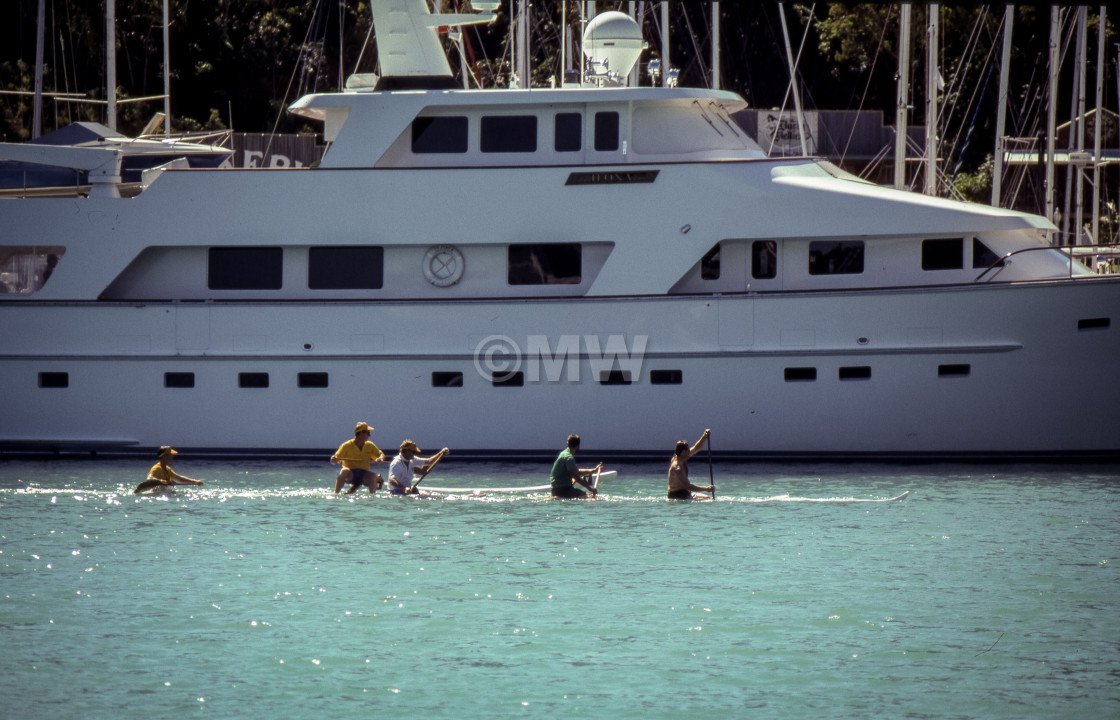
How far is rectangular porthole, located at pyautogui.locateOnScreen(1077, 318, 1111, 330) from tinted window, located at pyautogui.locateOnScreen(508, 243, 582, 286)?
20.1 feet

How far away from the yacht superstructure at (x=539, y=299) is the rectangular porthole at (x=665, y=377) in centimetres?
3

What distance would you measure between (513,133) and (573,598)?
26.6 feet

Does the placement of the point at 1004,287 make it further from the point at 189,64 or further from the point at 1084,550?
the point at 189,64

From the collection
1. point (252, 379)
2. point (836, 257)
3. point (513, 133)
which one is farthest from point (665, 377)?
point (252, 379)

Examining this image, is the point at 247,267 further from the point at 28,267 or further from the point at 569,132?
the point at 569,132

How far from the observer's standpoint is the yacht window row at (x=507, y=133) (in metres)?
17.7

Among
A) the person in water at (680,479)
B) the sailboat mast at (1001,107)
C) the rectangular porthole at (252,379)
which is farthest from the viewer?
the sailboat mast at (1001,107)

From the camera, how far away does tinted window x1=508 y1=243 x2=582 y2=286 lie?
17703mm

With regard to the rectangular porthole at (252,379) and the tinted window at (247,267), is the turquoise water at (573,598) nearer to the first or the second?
the rectangular porthole at (252,379)

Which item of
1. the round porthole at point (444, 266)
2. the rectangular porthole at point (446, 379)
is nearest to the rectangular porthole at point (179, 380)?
the rectangular porthole at point (446, 379)

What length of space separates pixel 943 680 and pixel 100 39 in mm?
34955

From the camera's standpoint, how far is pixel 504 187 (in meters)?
17.5

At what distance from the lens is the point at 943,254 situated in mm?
17250

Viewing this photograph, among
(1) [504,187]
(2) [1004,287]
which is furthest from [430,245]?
(2) [1004,287]
